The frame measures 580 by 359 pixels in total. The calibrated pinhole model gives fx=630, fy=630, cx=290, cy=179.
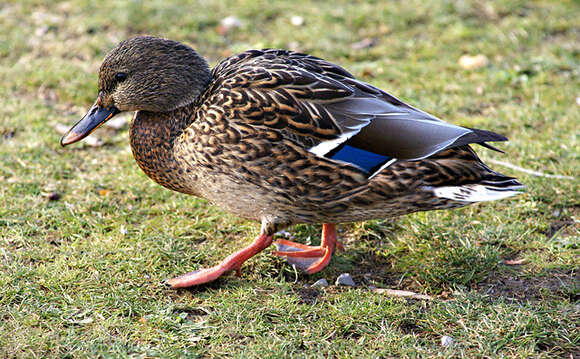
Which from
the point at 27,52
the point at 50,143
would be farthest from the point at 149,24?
the point at 50,143

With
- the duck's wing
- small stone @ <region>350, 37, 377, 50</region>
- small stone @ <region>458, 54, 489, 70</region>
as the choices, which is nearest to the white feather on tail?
the duck's wing

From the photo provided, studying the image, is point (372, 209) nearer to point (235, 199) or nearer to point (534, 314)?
point (235, 199)

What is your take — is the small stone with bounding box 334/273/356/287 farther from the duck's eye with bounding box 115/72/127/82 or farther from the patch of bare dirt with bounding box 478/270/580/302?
the duck's eye with bounding box 115/72/127/82

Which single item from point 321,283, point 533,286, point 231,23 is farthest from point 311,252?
point 231,23

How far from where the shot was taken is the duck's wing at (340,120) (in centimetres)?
321

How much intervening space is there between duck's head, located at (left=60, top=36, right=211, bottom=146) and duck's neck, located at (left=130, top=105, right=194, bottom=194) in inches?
2.9

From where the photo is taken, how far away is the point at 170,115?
3.61 m

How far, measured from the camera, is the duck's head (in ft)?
11.7

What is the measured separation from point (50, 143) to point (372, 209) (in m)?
2.67

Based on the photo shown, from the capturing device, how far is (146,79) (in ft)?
11.8

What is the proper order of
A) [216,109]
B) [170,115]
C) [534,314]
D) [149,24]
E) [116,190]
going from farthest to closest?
[149,24], [116,190], [170,115], [216,109], [534,314]

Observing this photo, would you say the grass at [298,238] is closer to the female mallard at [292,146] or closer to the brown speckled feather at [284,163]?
the female mallard at [292,146]

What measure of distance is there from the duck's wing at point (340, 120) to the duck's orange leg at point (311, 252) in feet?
2.21

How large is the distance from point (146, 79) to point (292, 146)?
995 millimetres
